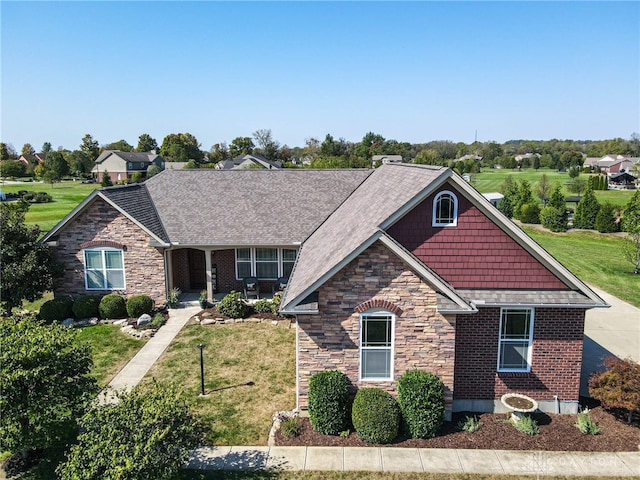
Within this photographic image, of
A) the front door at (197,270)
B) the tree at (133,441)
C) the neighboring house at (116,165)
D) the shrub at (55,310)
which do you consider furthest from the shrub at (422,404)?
the neighboring house at (116,165)

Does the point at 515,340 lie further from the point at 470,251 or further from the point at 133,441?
the point at 133,441

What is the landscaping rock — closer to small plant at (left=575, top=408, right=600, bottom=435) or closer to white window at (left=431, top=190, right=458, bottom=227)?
white window at (left=431, top=190, right=458, bottom=227)

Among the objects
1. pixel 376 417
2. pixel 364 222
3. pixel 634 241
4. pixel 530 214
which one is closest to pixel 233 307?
pixel 364 222

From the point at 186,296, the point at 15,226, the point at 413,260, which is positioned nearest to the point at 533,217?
the point at 186,296

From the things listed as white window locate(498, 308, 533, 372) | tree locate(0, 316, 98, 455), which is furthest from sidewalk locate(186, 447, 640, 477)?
tree locate(0, 316, 98, 455)

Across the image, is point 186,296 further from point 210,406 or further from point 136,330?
point 210,406

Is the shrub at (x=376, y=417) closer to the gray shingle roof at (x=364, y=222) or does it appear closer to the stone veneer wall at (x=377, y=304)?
the stone veneer wall at (x=377, y=304)
